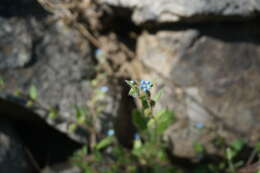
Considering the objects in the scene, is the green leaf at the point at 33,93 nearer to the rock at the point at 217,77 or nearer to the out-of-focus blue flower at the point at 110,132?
the out-of-focus blue flower at the point at 110,132

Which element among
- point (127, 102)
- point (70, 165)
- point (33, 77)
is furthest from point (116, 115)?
point (33, 77)

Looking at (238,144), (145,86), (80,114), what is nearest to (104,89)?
(80,114)

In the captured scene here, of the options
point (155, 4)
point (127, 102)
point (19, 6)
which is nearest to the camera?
point (155, 4)

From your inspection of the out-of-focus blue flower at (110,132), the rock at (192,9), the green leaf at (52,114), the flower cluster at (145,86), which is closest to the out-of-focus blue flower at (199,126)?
the out-of-focus blue flower at (110,132)

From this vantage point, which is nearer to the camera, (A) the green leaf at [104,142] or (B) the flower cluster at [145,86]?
(B) the flower cluster at [145,86]

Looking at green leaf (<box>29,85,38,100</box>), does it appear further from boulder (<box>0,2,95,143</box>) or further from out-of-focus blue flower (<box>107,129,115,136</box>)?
out-of-focus blue flower (<box>107,129,115,136</box>)

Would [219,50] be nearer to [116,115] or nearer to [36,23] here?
[116,115]

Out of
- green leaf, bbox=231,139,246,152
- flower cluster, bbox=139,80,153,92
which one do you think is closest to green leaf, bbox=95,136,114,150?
green leaf, bbox=231,139,246,152
